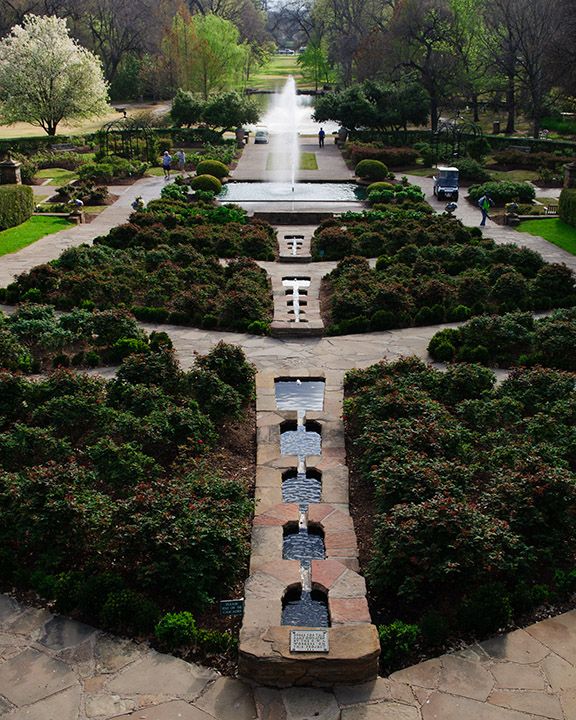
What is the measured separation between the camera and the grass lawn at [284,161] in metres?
35.9

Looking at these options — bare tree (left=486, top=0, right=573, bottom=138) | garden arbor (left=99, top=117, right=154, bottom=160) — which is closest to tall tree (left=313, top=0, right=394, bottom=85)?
bare tree (left=486, top=0, right=573, bottom=138)

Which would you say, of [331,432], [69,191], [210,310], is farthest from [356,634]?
[69,191]

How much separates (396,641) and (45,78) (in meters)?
40.9

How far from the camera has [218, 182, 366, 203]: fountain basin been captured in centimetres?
2861

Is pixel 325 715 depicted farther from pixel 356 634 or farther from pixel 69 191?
pixel 69 191

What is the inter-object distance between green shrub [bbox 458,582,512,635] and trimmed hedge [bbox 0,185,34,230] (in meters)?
22.1

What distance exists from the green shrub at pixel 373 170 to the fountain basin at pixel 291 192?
0.78 metres

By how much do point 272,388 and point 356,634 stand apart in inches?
230

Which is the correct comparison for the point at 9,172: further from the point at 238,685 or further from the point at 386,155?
the point at 238,685

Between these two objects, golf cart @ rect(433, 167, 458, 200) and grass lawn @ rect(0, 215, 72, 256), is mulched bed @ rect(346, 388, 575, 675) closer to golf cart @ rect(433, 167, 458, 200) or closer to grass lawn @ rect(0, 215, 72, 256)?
grass lawn @ rect(0, 215, 72, 256)

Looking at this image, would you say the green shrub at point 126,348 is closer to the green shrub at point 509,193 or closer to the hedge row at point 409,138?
the green shrub at point 509,193

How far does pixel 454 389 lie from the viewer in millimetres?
10594

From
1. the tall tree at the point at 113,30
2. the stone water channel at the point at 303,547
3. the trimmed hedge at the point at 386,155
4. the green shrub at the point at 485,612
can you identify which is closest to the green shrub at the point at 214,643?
the stone water channel at the point at 303,547

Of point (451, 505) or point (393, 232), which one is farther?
point (393, 232)
